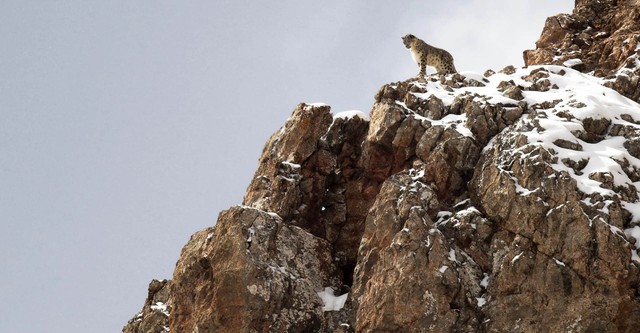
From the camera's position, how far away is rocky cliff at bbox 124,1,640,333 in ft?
78.9

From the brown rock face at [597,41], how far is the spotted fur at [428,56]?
5.65m

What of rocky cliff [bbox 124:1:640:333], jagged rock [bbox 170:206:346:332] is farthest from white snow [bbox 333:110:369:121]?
jagged rock [bbox 170:206:346:332]

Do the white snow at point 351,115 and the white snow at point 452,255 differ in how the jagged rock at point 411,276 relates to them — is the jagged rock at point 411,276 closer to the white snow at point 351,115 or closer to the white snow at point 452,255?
the white snow at point 452,255

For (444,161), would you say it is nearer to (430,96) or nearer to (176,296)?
(430,96)

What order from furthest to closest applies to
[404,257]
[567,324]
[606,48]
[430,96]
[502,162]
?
[606,48] < [430,96] < [502,162] < [404,257] < [567,324]

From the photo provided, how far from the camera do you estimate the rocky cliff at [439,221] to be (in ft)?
78.9

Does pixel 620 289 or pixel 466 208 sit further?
pixel 466 208

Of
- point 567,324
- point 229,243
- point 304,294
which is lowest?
point 567,324

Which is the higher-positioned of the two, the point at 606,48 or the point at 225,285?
the point at 606,48

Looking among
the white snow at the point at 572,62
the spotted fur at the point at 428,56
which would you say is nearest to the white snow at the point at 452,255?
the spotted fur at the point at 428,56

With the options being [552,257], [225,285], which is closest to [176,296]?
[225,285]

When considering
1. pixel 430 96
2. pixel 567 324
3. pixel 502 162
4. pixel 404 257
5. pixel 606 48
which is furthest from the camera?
pixel 606 48

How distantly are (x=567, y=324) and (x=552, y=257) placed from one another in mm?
2090

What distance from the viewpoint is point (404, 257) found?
25031 mm
